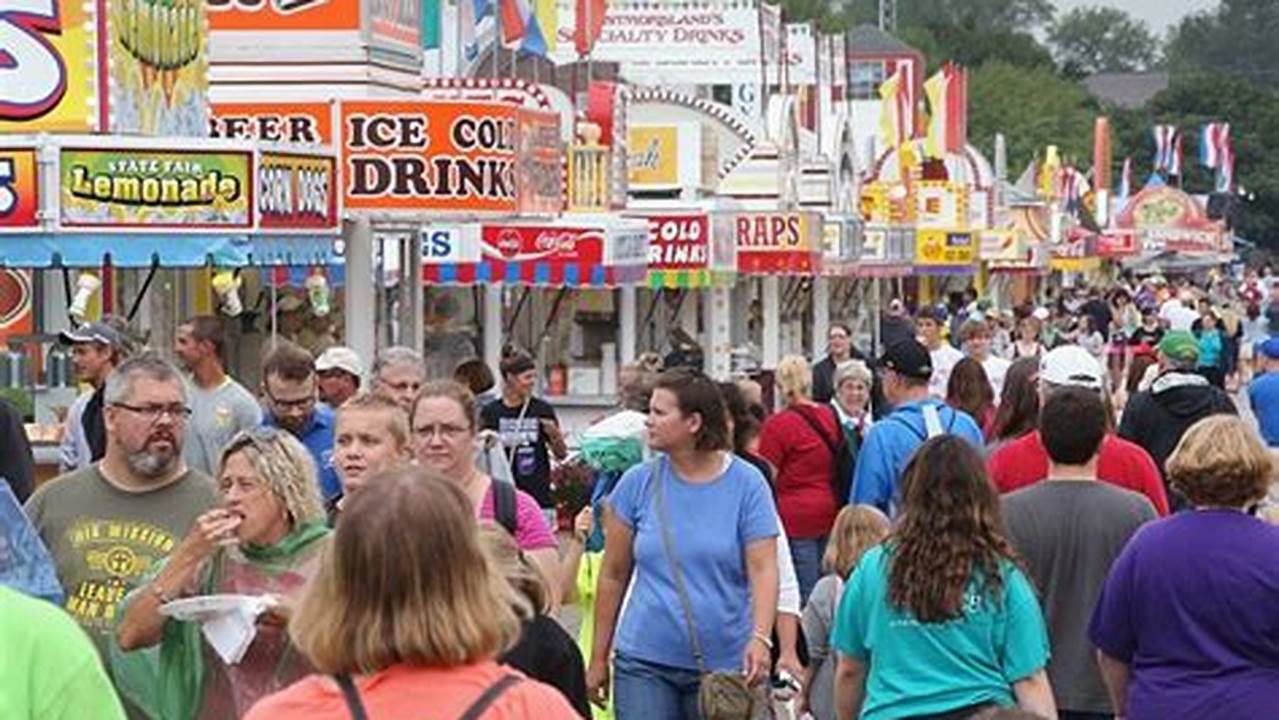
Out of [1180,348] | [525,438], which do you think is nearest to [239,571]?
[525,438]

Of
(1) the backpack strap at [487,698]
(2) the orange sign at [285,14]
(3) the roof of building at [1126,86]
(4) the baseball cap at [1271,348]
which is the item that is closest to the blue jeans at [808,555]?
(4) the baseball cap at [1271,348]

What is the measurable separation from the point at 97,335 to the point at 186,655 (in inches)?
206

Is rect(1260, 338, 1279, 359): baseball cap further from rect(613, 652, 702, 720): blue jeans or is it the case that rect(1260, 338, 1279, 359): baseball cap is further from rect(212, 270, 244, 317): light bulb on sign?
rect(613, 652, 702, 720): blue jeans

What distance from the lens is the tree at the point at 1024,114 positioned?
131000 millimetres

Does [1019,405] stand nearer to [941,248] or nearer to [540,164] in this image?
[540,164]

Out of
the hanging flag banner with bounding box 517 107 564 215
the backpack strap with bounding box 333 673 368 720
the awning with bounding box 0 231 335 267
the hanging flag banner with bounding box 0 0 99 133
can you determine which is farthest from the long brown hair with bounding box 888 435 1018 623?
the hanging flag banner with bounding box 517 107 564 215

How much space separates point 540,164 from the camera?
867 inches

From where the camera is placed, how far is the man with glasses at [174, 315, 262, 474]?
11781 millimetres

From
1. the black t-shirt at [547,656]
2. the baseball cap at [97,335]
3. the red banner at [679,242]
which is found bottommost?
the black t-shirt at [547,656]

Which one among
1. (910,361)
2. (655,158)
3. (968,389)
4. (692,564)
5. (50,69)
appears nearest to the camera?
(692,564)

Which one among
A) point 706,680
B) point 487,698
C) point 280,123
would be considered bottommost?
point 706,680

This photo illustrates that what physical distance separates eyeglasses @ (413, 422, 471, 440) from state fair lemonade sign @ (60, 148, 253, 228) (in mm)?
7626

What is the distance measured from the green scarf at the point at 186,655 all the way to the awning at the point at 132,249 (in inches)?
325

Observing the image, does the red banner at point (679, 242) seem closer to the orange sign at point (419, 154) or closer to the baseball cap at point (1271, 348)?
the orange sign at point (419, 154)
